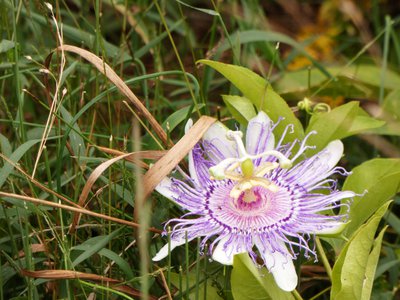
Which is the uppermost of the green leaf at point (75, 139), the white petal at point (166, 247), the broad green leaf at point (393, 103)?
the green leaf at point (75, 139)

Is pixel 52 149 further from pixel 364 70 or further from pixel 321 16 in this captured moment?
pixel 321 16

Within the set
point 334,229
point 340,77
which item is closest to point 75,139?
point 334,229

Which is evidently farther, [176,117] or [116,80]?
[176,117]

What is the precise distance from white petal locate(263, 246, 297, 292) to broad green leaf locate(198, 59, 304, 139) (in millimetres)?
254

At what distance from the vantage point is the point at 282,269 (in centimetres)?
107

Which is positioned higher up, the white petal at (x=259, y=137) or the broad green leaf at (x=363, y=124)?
the white petal at (x=259, y=137)

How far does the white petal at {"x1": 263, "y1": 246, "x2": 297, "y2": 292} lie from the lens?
104 cm

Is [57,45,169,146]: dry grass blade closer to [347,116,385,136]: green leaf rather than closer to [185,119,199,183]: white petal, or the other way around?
[185,119,199,183]: white petal

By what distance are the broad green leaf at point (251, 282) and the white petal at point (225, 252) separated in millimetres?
36

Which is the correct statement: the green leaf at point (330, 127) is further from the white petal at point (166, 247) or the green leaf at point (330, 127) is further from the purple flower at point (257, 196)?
the white petal at point (166, 247)

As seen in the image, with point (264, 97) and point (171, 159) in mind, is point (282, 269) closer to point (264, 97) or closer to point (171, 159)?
point (171, 159)

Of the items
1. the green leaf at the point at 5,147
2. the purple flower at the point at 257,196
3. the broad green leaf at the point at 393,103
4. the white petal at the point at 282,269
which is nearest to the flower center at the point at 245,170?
the purple flower at the point at 257,196

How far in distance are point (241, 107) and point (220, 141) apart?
3.3 inches

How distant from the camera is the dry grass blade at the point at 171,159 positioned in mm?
1099
